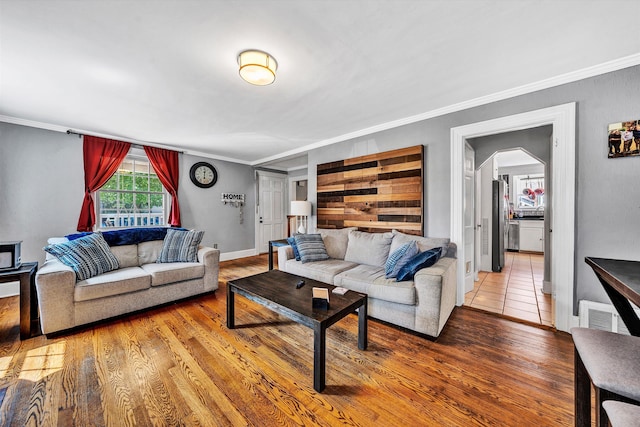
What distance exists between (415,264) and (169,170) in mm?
4600

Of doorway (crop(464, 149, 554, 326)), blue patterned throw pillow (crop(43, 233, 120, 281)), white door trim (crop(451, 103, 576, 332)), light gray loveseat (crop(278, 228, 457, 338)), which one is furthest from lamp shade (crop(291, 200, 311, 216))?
white door trim (crop(451, 103, 576, 332))

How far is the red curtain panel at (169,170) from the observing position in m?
4.41

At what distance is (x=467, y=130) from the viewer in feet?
9.14

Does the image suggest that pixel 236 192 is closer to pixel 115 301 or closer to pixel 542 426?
pixel 115 301

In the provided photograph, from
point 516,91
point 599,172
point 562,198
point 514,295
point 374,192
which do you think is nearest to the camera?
point 599,172

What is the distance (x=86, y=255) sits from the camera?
8.45 ft

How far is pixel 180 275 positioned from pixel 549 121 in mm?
4263

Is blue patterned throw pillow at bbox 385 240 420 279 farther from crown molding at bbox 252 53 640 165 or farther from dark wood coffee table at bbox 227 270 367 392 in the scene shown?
crown molding at bbox 252 53 640 165

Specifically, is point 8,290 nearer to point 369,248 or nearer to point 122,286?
point 122,286

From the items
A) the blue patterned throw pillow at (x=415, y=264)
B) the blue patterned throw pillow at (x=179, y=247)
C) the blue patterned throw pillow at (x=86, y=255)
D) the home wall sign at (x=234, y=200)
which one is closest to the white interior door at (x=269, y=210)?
the home wall sign at (x=234, y=200)

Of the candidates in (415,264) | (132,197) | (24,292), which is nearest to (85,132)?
(132,197)

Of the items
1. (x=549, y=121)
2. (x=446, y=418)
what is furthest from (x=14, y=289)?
(x=549, y=121)

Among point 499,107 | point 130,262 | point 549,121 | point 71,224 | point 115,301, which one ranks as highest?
point 499,107

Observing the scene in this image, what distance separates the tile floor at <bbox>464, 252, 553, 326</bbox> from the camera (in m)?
2.66
